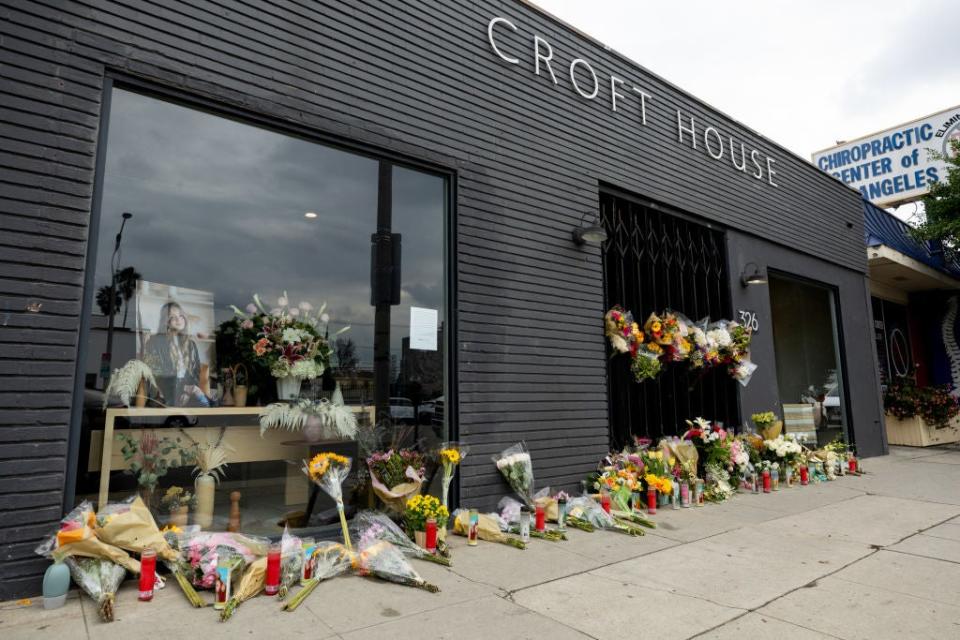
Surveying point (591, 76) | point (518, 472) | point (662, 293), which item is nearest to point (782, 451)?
point (662, 293)

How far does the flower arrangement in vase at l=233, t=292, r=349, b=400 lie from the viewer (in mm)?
4473

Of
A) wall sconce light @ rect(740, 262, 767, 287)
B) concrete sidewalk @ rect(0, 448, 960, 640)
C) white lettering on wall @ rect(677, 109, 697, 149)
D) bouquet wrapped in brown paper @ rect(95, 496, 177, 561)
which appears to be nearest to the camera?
concrete sidewalk @ rect(0, 448, 960, 640)

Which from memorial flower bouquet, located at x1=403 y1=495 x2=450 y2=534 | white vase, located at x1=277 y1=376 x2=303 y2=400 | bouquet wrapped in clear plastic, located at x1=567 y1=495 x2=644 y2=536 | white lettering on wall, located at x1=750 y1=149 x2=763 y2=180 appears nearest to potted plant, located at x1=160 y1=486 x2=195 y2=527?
white vase, located at x1=277 y1=376 x2=303 y2=400

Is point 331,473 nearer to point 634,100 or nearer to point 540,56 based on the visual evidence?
point 540,56

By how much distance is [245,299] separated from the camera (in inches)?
178

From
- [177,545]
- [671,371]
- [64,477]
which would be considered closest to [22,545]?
[64,477]

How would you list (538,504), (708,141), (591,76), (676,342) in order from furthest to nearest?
(708,141)
(676,342)
(591,76)
(538,504)

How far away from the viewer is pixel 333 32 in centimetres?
476

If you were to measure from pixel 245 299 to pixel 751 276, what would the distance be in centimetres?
696

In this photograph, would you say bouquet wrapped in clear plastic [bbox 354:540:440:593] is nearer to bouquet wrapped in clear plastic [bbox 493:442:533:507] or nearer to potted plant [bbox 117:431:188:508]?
potted plant [bbox 117:431:188:508]

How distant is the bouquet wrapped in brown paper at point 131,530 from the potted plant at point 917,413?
14.6 m

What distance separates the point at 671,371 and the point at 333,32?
540 cm

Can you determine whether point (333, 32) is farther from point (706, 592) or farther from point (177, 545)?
point (706, 592)

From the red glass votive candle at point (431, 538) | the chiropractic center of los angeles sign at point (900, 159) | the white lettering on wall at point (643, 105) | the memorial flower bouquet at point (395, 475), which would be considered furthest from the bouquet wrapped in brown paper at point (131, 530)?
the chiropractic center of los angeles sign at point (900, 159)
